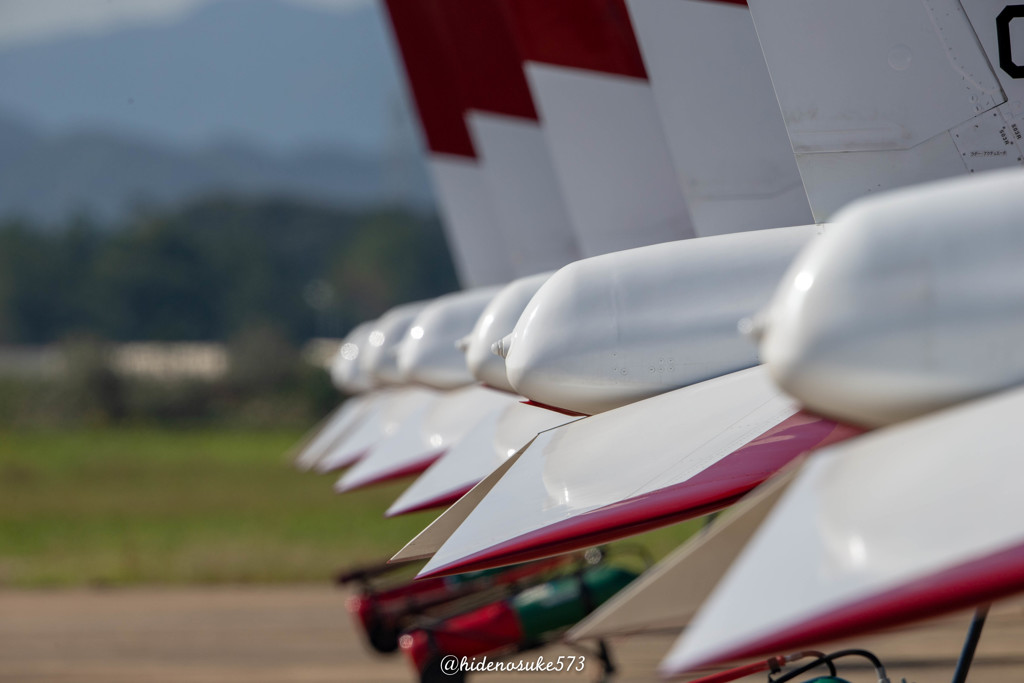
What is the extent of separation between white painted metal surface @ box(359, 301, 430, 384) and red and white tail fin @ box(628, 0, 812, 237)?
23.1 feet

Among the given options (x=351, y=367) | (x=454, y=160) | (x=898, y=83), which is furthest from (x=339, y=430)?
(x=898, y=83)

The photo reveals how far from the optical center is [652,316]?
3.51 meters

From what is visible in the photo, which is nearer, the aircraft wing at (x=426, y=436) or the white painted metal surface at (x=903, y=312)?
the white painted metal surface at (x=903, y=312)

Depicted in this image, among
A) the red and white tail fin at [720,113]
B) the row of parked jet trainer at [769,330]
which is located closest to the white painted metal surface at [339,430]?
the row of parked jet trainer at [769,330]

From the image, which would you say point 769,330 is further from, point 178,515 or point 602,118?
point 178,515

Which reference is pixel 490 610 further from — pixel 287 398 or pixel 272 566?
pixel 287 398

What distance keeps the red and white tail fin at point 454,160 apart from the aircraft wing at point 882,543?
8.82 meters

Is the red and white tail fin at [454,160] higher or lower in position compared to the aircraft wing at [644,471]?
higher

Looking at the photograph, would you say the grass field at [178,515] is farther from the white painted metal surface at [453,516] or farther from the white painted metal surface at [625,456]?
the white painted metal surface at [625,456]

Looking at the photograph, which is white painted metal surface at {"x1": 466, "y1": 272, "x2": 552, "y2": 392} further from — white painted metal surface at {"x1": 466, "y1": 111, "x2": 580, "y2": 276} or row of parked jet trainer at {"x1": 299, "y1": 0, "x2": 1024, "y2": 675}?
white painted metal surface at {"x1": 466, "y1": 111, "x2": 580, "y2": 276}

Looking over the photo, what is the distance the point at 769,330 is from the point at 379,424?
10020mm

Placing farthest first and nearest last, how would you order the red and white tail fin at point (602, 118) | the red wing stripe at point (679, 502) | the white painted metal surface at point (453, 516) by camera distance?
the red and white tail fin at point (602, 118) → the white painted metal surface at point (453, 516) → the red wing stripe at point (679, 502)

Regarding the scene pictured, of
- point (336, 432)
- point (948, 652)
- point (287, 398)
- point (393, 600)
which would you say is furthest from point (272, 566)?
point (287, 398)

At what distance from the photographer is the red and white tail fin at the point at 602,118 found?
5.62m
